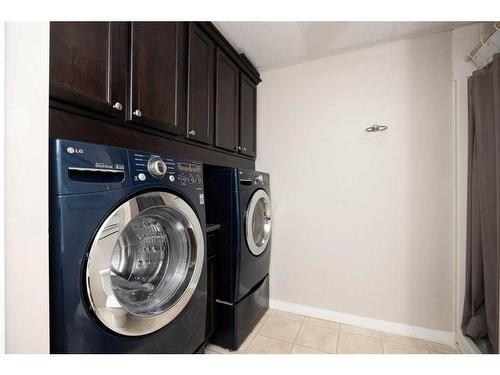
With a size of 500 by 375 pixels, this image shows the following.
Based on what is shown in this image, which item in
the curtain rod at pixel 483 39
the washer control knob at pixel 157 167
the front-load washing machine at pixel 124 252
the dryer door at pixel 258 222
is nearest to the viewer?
the front-load washing machine at pixel 124 252

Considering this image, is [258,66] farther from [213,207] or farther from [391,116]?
[213,207]

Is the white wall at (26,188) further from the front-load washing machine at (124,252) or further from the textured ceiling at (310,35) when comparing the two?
the textured ceiling at (310,35)

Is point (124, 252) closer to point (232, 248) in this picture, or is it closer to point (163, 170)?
point (163, 170)

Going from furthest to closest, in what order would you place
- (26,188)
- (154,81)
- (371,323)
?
1. (371,323)
2. (154,81)
3. (26,188)

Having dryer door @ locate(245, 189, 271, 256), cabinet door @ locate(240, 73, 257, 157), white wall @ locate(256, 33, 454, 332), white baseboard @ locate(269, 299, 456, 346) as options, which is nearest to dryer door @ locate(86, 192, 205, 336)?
dryer door @ locate(245, 189, 271, 256)

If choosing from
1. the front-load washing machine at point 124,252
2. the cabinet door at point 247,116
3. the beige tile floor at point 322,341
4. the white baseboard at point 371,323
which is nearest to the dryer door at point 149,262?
the front-load washing machine at point 124,252

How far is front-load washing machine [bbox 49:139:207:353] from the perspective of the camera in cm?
59

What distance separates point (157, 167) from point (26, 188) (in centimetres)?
45

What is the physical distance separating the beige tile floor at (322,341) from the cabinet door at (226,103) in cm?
151

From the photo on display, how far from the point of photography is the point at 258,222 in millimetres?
1835

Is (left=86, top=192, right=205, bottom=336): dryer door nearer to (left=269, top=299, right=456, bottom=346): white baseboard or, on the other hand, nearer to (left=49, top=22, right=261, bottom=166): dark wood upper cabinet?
(left=49, top=22, right=261, bottom=166): dark wood upper cabinet

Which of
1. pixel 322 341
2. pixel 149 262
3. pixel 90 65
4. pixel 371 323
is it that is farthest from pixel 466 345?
pixel 90 65

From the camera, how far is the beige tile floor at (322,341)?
1.52 metres

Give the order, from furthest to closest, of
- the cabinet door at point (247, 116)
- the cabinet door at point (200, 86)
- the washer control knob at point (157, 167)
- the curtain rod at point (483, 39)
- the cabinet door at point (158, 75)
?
the cabinet door at point (247, 116) → the cabinet door at point (200, 86) → the curtain rod at point (483, 39) → the cabinet door at point (158, 75) → the washer control knob at point (157, 167)
